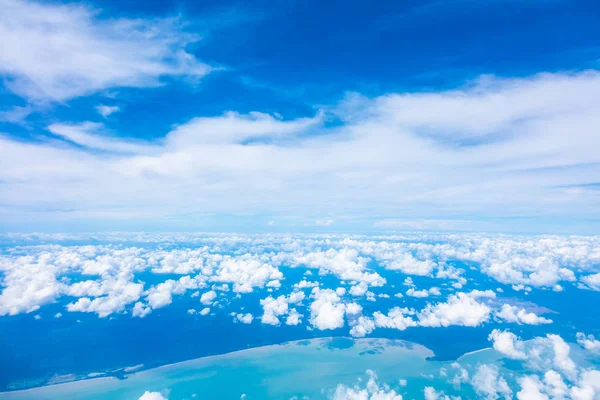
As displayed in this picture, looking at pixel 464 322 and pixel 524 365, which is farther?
pixel 464 322

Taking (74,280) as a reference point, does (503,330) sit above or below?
below

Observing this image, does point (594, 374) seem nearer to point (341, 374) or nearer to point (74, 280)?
point (341, 374)

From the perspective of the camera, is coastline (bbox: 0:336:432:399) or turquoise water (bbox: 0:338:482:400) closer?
coastline (bbox: 0:336:432:399)

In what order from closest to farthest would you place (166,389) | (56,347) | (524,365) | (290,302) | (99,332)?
(166,389) < (524,365) < (56,347) < (99,332) < (290,302)

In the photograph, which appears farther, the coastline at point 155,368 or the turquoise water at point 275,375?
the turquoise water at point 275,375

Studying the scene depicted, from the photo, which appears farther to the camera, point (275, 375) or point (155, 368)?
point (155, 368)

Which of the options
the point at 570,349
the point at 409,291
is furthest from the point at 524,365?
the point at 409,291

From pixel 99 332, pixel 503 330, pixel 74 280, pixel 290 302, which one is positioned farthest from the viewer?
pixel 74 280

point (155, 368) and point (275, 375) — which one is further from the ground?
point (155, 368)
